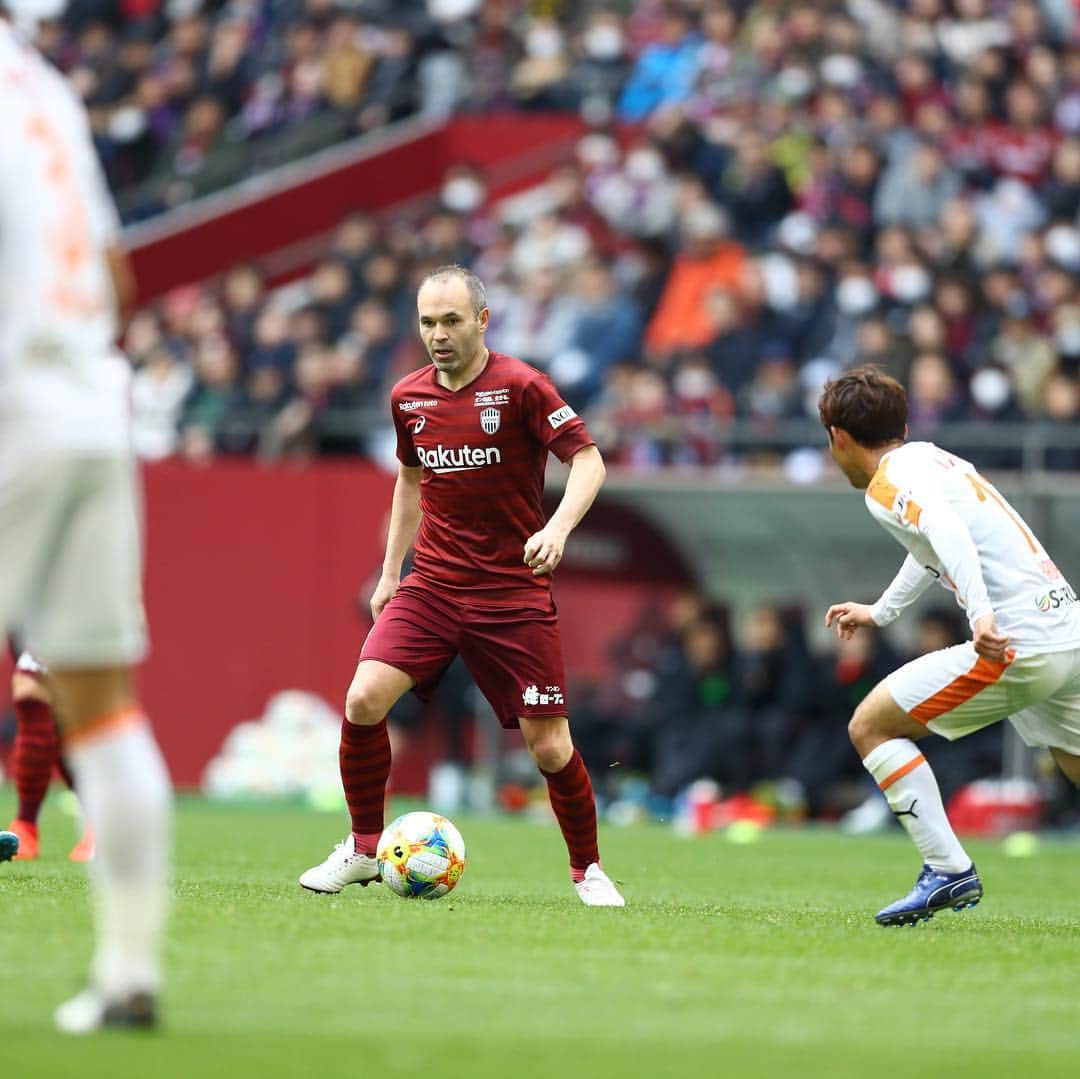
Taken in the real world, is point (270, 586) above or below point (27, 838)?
below

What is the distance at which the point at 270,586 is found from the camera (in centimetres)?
1911

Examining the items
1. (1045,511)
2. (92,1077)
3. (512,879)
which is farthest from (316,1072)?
(1045,511)

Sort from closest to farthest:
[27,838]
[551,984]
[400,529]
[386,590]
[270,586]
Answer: [551,984] < [386,590] < [400,529] < [27,838] < [270,586]

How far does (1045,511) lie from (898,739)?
903cm

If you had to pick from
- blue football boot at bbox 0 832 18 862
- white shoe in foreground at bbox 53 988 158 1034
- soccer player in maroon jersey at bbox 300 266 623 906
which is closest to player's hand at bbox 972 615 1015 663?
soccer player in maroon jersey at bbox 300 266 623 906

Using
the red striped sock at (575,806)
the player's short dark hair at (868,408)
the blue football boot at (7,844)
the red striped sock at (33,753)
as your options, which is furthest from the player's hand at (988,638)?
the red striped sock at (33,753)

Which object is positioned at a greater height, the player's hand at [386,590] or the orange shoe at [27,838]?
the player's hand at [386,590]

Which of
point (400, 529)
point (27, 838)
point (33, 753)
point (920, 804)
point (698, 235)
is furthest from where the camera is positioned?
point (698, 235)

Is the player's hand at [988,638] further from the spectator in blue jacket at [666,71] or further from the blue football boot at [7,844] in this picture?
the spectator in blue jacket at [666,71]

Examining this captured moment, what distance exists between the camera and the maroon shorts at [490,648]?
877 cm

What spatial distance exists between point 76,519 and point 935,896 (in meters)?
4.22

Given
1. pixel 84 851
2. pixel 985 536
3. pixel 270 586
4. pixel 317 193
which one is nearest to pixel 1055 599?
pixel 985 536

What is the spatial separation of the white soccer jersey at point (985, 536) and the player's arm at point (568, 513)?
3.48 feet

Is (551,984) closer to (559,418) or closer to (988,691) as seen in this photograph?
(988,691)
